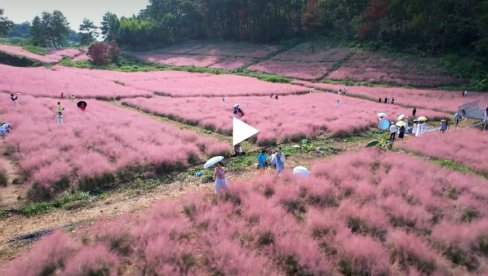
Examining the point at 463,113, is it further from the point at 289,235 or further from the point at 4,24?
the point at 4,24

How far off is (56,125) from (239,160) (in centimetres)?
1217

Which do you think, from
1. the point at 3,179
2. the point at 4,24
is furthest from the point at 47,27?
the point at 3,179

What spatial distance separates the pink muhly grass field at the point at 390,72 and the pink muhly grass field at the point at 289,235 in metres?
40.4

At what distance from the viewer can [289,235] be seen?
937cm

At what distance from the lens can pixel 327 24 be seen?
7794 centimetres

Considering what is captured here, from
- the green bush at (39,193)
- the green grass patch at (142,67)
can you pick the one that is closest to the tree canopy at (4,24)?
the green grass patch at (142,67)

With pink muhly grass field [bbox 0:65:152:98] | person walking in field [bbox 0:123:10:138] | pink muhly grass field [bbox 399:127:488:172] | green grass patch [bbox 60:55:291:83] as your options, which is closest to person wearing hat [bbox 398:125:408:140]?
pink muhly grass field [bbox 399:127:488:172]

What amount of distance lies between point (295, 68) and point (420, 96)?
83.8 feet

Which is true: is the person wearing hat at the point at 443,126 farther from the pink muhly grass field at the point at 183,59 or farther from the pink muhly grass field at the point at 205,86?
the pink muhly grass field at the point at 183,59

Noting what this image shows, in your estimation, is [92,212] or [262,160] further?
[262,160]

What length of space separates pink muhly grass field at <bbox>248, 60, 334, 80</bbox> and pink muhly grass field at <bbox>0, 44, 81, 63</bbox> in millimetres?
41444

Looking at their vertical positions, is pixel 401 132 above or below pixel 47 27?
below

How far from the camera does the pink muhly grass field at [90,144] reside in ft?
48.0

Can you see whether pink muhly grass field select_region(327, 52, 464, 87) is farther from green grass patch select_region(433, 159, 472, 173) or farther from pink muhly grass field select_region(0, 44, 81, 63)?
pink muhly grass field select_region(0, 44, 81, 63)
